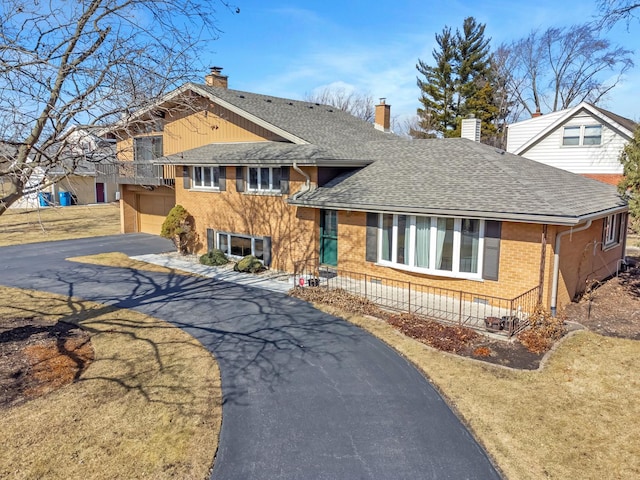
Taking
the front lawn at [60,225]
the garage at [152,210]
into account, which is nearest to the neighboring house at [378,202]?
the garage at [152,210]

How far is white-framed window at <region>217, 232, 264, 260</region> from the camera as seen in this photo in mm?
17625

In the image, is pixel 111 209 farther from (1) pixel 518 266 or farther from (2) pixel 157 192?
(1) pixel 518 266

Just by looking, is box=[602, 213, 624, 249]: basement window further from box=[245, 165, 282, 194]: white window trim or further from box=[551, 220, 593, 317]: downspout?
box=[245, 165, 282, 194]: white window trim

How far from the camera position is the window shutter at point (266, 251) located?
17125 mm

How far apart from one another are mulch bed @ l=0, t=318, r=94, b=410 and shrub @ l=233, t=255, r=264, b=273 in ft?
21.4

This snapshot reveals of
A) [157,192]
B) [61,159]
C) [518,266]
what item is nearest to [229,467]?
[61,159]

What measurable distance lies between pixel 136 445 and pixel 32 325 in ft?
21.5

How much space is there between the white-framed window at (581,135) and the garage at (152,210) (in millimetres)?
22263

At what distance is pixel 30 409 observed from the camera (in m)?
7.02

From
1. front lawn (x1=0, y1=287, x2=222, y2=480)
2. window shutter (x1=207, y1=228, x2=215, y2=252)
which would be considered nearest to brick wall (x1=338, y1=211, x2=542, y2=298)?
front lawn (x1=0, y1=287, x2=222, y2=480)

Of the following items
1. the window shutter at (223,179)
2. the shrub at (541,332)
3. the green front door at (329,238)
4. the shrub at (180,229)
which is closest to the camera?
the shrub at (541,332)

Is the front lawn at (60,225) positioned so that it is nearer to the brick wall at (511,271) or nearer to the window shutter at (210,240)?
the window shutter at (210,240)

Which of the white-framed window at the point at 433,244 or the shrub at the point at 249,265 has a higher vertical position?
the white-framed window at the point at 433,244

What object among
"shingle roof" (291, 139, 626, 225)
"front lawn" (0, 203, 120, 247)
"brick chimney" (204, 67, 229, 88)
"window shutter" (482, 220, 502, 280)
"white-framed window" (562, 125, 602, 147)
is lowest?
"front lawn" (0, 203, 120, 247)
